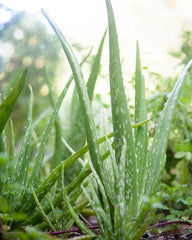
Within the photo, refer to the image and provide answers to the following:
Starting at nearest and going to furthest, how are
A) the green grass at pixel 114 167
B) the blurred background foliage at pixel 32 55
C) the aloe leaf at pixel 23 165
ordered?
the green grass at pixel 114 167 < the aloe leaf at pixel 23 165 < the blurred background foliage at pixel 32 55

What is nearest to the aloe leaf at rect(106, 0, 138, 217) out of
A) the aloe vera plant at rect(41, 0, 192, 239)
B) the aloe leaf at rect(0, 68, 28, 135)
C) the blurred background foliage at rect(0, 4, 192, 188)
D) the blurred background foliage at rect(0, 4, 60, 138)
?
the aloe vera plant at rect(41, 0, 192, 239)

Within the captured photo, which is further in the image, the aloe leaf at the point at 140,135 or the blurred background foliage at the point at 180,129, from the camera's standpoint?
the blurred background foliage at the point at 180,129

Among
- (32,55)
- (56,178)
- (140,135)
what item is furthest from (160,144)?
(32,55)

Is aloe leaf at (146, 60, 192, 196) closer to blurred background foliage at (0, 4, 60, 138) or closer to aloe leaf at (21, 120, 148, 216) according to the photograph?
aloe leaf at (21, 120, 148, 216)

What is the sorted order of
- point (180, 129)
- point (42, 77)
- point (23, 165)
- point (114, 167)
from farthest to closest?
point (42, 77) → point (180, 129) → point (23, 165) → point (114, 167)

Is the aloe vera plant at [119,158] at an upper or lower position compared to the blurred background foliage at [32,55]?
lower

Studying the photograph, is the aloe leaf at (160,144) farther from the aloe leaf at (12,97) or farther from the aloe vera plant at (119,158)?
the aloe leaf at (12,97)

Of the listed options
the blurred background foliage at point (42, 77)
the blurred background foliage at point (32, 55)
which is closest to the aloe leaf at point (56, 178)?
the blurred background foliage at point (42, 77)

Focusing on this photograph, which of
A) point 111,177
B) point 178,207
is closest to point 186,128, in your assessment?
point 178,207

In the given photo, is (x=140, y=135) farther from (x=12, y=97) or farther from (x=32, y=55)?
(x=32, y=55)

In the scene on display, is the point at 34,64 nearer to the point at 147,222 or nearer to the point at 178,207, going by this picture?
the point at 178,207

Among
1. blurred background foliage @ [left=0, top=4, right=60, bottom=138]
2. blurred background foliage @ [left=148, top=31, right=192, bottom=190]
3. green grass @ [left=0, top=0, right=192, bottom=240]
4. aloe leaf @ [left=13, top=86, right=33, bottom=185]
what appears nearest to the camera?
green grass @ [left=0, top=0, right=192, bottom=240]

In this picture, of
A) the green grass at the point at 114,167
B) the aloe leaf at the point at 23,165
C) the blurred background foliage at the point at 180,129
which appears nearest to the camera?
the green grass at the point at 114,167
